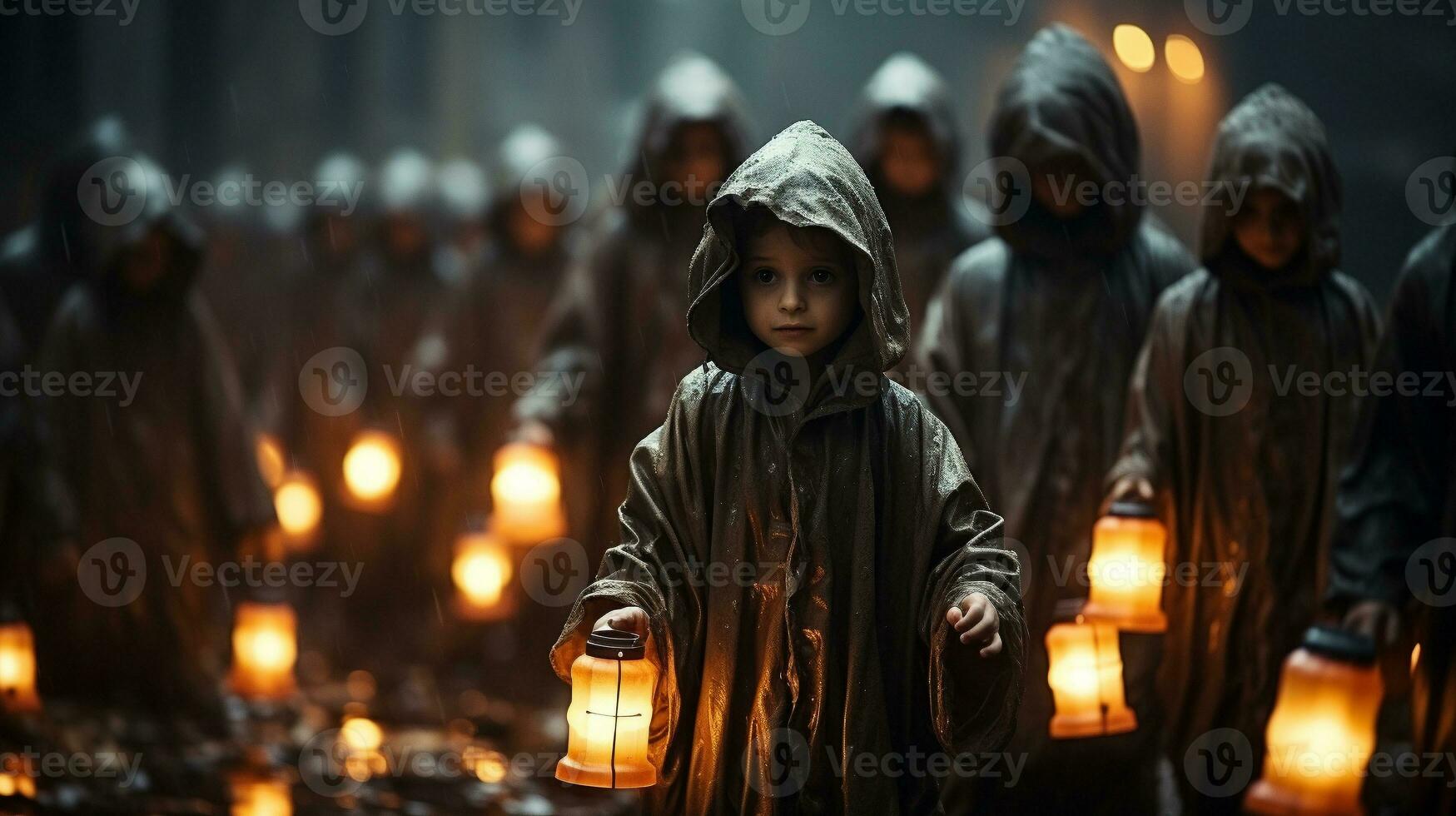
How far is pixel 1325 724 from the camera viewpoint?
4.93m

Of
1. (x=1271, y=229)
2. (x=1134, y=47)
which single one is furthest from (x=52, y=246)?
(x=1271, y=229)

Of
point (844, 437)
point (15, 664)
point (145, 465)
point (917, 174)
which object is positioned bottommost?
A: point (15, 664)

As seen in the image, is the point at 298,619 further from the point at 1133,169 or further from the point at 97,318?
the point at 1133,169

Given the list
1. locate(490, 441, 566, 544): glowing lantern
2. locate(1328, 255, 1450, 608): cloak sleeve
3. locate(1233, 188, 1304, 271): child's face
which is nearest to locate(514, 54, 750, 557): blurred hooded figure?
locate(490, 441, 566, 544): glowing lantern

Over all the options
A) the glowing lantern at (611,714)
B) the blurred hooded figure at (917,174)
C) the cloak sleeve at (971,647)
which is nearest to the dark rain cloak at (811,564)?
the cloak sleeve at (971,647)

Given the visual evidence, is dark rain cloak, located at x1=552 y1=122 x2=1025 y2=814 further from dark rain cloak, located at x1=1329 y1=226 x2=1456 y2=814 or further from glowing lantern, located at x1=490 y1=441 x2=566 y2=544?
glowing lantern, located at x1=490 y1=441 x2=566 y2=544

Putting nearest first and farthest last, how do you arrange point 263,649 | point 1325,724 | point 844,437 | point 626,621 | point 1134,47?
point 626,621 → point 844,437 → point 1325,724 → point 263,649 → point 1134,47

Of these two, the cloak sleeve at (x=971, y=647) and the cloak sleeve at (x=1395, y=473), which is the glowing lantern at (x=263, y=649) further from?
the cloak sleeve at (x=971, y=647)

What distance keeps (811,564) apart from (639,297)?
19.2ft

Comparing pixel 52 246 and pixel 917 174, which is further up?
pixel 917 174

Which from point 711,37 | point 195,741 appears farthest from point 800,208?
point 711,37

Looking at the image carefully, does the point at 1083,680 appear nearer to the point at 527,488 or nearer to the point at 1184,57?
the point at 527,488

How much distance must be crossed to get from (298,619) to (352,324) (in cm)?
259

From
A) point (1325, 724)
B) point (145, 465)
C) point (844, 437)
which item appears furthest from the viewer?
point (145, 465)
